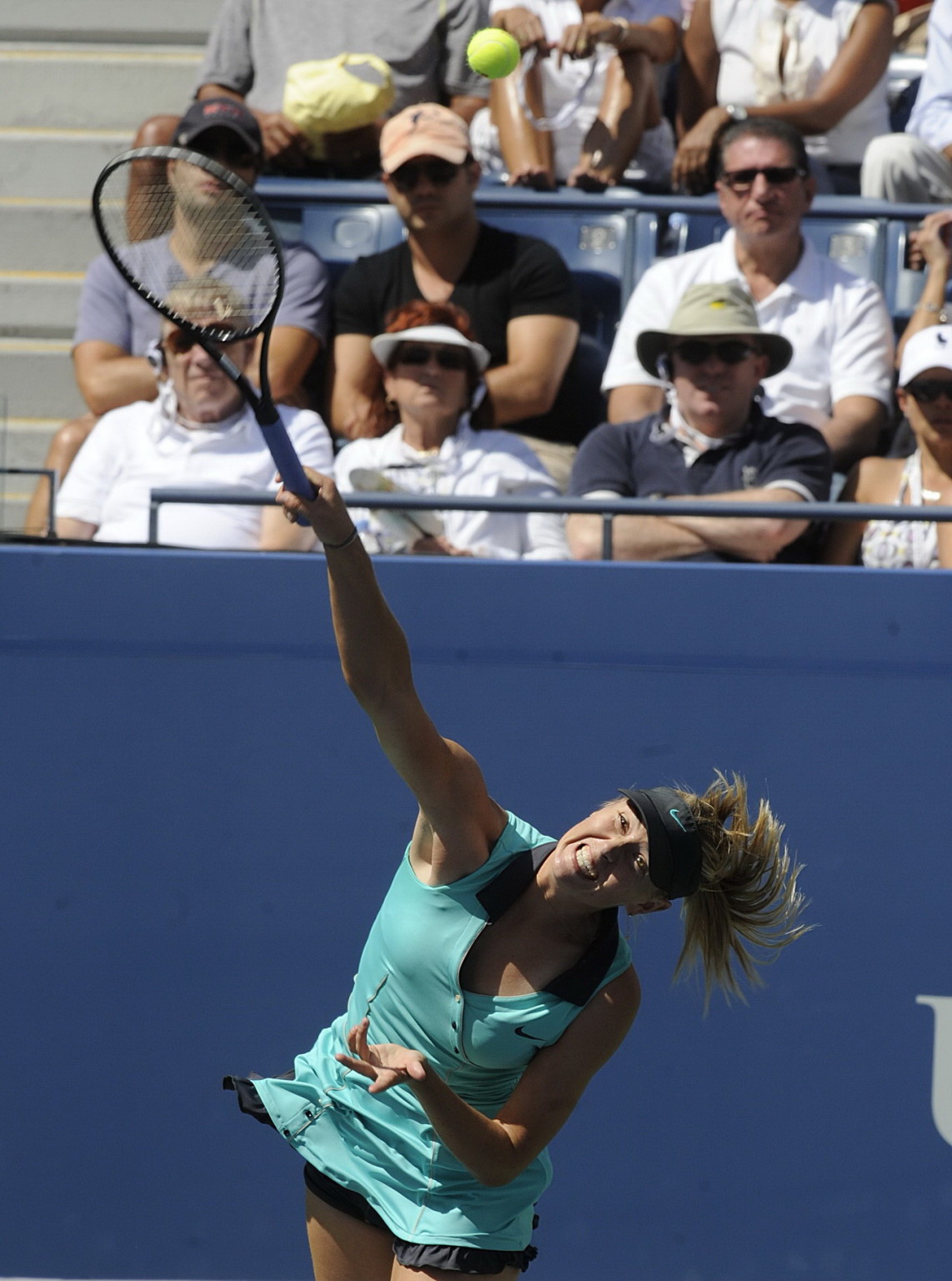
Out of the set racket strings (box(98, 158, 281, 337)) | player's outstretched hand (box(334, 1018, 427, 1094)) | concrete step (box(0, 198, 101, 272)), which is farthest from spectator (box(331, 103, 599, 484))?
player's outstretched hand (box(334, 1018, 427, 1094))

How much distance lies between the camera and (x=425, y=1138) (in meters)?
2.58

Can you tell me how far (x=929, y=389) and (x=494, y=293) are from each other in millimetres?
1304

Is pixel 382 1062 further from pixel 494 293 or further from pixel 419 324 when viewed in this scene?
pixel 494 293

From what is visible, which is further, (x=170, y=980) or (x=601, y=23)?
(x=601, y=23)

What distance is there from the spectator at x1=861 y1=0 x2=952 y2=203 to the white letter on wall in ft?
9.39

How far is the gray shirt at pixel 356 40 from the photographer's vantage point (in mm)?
5570

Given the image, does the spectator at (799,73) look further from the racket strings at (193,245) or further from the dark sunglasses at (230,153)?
the racket strings at (193,245)

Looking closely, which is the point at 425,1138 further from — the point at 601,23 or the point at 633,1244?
the point at 601,23

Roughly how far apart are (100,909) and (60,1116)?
0.47 meters

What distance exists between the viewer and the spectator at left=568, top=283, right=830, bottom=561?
3936 mm

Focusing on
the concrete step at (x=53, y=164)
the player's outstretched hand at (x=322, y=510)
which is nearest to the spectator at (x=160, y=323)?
the concrete step at (x=53, y=164)

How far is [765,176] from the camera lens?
454 cm

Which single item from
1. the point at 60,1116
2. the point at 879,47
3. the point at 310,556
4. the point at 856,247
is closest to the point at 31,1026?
the point at 60,1116

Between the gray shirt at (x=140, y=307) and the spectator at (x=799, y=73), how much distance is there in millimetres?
1366
